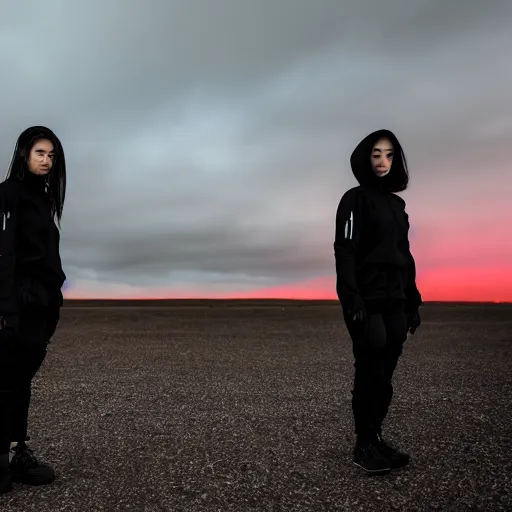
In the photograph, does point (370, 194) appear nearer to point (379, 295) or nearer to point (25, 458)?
point (379, 295)

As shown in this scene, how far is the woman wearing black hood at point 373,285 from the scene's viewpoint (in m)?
4.45

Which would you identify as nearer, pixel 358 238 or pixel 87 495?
pixel 87 495

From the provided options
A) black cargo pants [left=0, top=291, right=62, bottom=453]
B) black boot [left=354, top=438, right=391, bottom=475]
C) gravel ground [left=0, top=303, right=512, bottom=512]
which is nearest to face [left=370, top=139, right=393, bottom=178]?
black boot [left=354, top=438, right=391, bottom=475]

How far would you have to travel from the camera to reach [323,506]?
13.0 feet

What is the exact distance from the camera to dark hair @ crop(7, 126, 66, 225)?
436 cm

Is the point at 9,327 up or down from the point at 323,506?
up

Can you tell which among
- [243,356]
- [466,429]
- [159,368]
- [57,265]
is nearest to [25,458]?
[57,265]

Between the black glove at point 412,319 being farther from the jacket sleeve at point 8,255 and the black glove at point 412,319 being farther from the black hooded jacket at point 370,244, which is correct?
the jacket sleeve at point 8,255

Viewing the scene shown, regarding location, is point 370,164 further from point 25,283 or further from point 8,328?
point 8,328

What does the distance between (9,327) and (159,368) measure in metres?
7.20

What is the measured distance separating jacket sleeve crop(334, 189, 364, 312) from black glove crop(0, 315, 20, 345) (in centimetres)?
250

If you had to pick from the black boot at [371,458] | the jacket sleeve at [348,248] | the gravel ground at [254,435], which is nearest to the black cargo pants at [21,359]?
the gravel ground at [254,435]

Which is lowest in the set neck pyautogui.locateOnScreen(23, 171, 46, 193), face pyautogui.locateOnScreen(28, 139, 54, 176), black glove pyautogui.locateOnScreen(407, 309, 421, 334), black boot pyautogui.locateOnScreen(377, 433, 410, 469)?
black boot pyautogui.locateOnScreen(377, 433, 410, 469)

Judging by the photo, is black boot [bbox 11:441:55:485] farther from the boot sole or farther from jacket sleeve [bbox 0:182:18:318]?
the boot sole
